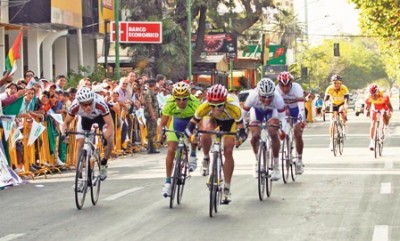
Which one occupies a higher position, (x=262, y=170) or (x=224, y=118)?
(x=224, y=118)

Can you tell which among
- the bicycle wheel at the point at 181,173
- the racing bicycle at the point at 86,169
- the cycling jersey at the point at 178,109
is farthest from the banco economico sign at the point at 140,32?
the bicycle wheel at the point at 181,173

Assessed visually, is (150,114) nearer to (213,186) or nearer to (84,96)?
(84,96)

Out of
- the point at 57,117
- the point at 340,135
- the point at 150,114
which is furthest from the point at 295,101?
the point at 150,114

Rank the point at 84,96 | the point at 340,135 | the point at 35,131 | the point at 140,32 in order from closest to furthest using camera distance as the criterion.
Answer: the point at 84,96 < the point at 35,131 < the point at 340,135 < the point at 140,32

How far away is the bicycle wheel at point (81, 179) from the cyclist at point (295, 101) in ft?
14.7

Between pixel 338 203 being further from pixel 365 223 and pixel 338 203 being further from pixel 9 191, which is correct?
pixel 9 191

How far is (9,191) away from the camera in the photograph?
17.0 m

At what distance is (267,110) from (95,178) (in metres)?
3.00

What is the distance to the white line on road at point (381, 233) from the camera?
11008 millimetres

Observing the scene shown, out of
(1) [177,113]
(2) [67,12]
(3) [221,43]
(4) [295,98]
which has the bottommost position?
(1) [177,113]

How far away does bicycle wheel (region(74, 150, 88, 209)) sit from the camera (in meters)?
13.9

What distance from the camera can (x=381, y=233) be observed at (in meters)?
11.4

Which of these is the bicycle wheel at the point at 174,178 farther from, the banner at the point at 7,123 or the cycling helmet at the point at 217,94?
the banner at the point at 7,123

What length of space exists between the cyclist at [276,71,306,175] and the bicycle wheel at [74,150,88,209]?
4.49m
